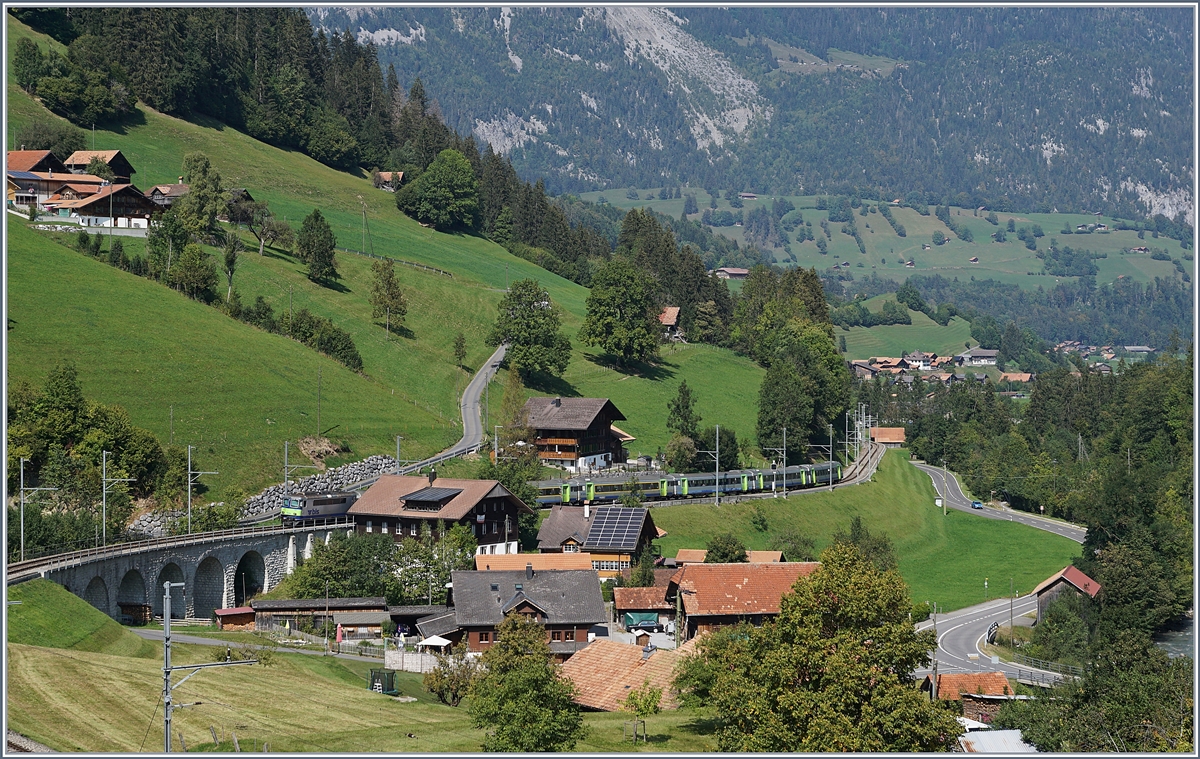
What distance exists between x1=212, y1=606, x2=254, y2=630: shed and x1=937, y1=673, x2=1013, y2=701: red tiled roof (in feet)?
118

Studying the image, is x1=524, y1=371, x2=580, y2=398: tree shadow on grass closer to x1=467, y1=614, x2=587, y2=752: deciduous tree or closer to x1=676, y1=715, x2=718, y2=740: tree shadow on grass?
x1=467, y1=614, x2=587, y2=752: deciduous tree

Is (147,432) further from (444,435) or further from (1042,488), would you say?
(1042,488)

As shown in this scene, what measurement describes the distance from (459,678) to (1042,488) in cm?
9457

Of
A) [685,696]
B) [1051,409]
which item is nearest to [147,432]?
[685,696]

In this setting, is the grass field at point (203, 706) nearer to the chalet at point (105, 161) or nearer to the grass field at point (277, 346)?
the grass field at point (277, 346)

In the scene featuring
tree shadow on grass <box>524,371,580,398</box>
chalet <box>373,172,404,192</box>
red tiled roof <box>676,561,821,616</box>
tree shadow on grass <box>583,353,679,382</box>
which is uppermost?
chalet <box>373,172,404,192</box>

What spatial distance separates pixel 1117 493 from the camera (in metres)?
102

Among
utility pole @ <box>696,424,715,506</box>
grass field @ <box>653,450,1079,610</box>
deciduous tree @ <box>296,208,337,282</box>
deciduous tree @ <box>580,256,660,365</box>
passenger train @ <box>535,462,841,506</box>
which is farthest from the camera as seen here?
deciduous tree @ <box>580,256,660,365</box>

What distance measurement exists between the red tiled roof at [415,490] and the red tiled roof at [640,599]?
13.9 meters

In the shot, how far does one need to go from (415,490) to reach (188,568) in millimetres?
18669

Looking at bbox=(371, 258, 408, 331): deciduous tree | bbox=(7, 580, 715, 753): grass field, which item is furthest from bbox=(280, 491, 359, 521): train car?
bbox=(371, 258, 408, 331): deciduous tree

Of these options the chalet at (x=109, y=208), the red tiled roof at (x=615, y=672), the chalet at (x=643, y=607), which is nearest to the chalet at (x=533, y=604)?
the chalet at (x=643, y=607)

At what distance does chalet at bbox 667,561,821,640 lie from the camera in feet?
247

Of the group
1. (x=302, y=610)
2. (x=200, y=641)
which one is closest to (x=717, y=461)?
(x=302, y=610)
